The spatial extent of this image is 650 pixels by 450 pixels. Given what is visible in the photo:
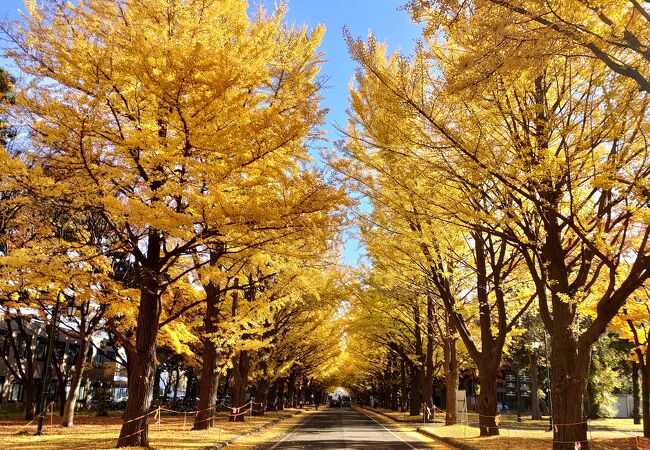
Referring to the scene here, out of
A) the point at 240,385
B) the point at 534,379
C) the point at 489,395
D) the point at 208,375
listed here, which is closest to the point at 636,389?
the point at 534,379

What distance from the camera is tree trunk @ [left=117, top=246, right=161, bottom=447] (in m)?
10.2

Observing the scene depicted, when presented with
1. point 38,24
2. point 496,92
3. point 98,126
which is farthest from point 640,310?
point 38,24

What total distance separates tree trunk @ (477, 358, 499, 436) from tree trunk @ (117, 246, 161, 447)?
10.6 meters

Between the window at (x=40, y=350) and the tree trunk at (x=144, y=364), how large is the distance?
36.8 meters

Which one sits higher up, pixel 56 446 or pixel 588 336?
pixel 588 336

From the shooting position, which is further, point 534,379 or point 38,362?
point 38,362

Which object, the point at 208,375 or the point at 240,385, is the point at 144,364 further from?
the point at 240,385

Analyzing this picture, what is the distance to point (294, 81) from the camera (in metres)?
10.2

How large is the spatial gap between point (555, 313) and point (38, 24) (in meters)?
10.6

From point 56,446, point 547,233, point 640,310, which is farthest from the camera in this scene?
point 640,310

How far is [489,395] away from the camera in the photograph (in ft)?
55.1

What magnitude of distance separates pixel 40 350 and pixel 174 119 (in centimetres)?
4358

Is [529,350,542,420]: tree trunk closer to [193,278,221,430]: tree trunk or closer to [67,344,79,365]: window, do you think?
[193,278,221,430]: tree trunk

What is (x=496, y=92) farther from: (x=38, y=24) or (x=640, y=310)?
(x=640, y=310)
